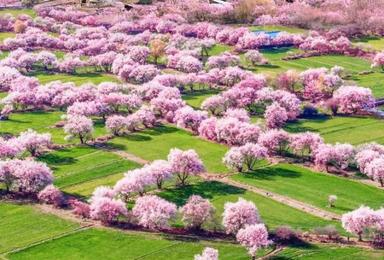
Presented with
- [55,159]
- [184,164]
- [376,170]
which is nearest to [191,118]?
[184,164]

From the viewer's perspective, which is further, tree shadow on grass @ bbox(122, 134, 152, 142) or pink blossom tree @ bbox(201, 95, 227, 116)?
pink blossom tree @ bbox(201, 95, 227, 116)

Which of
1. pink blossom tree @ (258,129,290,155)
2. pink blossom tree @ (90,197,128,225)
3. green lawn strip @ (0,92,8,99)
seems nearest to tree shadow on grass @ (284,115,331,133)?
pink blossom tree @ (258,129,290,155)

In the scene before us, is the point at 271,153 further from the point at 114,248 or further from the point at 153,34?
the point at 153,34

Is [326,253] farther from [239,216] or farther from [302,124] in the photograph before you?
[302,124]

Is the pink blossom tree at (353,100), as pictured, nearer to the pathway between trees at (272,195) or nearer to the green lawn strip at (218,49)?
the pathway between trees at (272,195)

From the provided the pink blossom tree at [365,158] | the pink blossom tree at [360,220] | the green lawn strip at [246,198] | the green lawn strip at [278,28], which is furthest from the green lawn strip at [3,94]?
the pink blossom tree at [360,220]

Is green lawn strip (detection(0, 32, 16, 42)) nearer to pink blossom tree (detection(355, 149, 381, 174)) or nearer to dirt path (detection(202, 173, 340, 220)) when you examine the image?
dirt path (detection(202, 173, 340, 220))

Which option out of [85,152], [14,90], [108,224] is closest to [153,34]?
[14,90]

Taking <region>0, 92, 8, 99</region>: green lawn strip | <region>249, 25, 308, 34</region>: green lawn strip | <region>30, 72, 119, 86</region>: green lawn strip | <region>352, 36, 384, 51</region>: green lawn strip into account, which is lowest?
<region>0, 92, 8, 99</region>: green lawn strip
